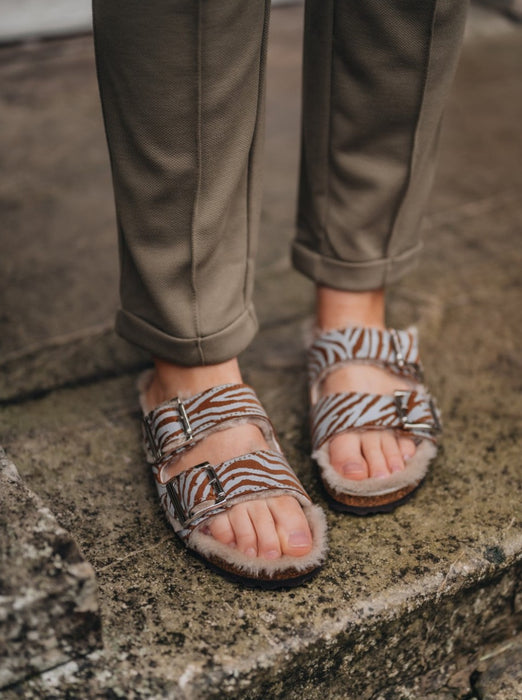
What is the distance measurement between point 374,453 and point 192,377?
0.81 ft

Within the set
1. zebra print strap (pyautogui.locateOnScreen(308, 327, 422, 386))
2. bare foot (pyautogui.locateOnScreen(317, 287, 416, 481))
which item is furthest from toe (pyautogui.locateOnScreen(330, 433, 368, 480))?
zebra print strap (pyautogui.locateOnScreen(308, 327, 422, 386))

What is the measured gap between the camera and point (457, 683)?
2.83 ft

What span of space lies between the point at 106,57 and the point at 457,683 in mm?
817

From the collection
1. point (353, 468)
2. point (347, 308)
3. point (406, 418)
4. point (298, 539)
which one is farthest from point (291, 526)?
point (347, 308)

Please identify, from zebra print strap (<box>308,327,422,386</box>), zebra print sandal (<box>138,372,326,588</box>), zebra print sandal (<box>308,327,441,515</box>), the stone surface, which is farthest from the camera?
zebra print strap (<box>308,327,422,386</box>)

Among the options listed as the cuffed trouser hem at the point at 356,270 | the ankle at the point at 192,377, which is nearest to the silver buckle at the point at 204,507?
the ankle at the point at 192,377

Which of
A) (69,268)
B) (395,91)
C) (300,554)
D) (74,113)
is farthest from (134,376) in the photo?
(74,113)

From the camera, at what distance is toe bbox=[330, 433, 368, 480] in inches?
33.9

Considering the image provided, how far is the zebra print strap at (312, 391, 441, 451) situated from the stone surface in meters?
0.37

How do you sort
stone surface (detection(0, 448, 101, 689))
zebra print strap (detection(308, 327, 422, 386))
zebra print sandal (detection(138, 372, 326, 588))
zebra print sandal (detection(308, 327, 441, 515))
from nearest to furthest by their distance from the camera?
1. stone surface (detection(0, 448, 101, 689))
2. zebra print sandal (detection(138, 372, 326, 588))
3. zebra print sandal (detection(308, 327, 441, 515))
4. zebra print strap (detection(308, 327, 422, 386))

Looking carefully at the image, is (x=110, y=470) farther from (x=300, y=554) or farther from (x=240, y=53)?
(x=240, y=53)

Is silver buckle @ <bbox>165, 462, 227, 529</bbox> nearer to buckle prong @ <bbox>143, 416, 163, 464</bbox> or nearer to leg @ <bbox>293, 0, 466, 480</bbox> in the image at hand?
buckle prong @ <bbox>143, 416, 163, 464</bbox>

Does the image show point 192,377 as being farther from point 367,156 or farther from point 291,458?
point 367,156

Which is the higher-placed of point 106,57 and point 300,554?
point 106,57
